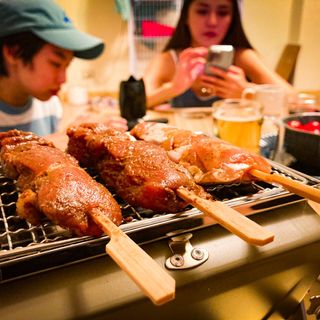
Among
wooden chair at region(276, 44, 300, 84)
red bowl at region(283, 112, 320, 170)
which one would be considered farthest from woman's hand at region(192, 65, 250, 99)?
wooden chair at region(276, 44, 300, 84)

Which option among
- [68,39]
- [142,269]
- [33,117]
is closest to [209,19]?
[68,39]

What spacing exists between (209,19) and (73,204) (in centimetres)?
288

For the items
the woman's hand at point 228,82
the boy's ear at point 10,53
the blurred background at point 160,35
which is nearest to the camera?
the boy's ear at point 10,53

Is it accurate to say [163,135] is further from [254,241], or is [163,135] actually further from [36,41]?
Result: [36,41]

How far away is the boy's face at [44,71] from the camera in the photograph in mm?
2316

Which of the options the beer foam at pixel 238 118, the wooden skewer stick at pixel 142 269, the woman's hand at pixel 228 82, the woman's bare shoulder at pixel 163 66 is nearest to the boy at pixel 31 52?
the woman's hand at pixel 228 82

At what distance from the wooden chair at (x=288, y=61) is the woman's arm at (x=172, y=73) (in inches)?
94.0

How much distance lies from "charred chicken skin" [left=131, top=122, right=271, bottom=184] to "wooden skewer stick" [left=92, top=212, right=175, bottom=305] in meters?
0.41

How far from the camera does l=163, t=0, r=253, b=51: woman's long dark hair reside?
335cm

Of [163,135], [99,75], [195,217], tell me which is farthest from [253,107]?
[99,75]

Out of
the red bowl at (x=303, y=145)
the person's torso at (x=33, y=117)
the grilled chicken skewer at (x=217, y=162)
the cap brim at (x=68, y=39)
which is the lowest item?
the person's torso at (x=33, y=117)

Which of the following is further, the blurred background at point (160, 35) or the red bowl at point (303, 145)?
the blurred background at point (160, 35)

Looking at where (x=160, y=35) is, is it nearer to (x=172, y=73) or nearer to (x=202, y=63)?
(x=172, y=73)

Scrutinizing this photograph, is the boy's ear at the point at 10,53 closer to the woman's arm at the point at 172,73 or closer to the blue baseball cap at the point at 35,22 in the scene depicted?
→ the blue baseball cap at the point at 35,22
